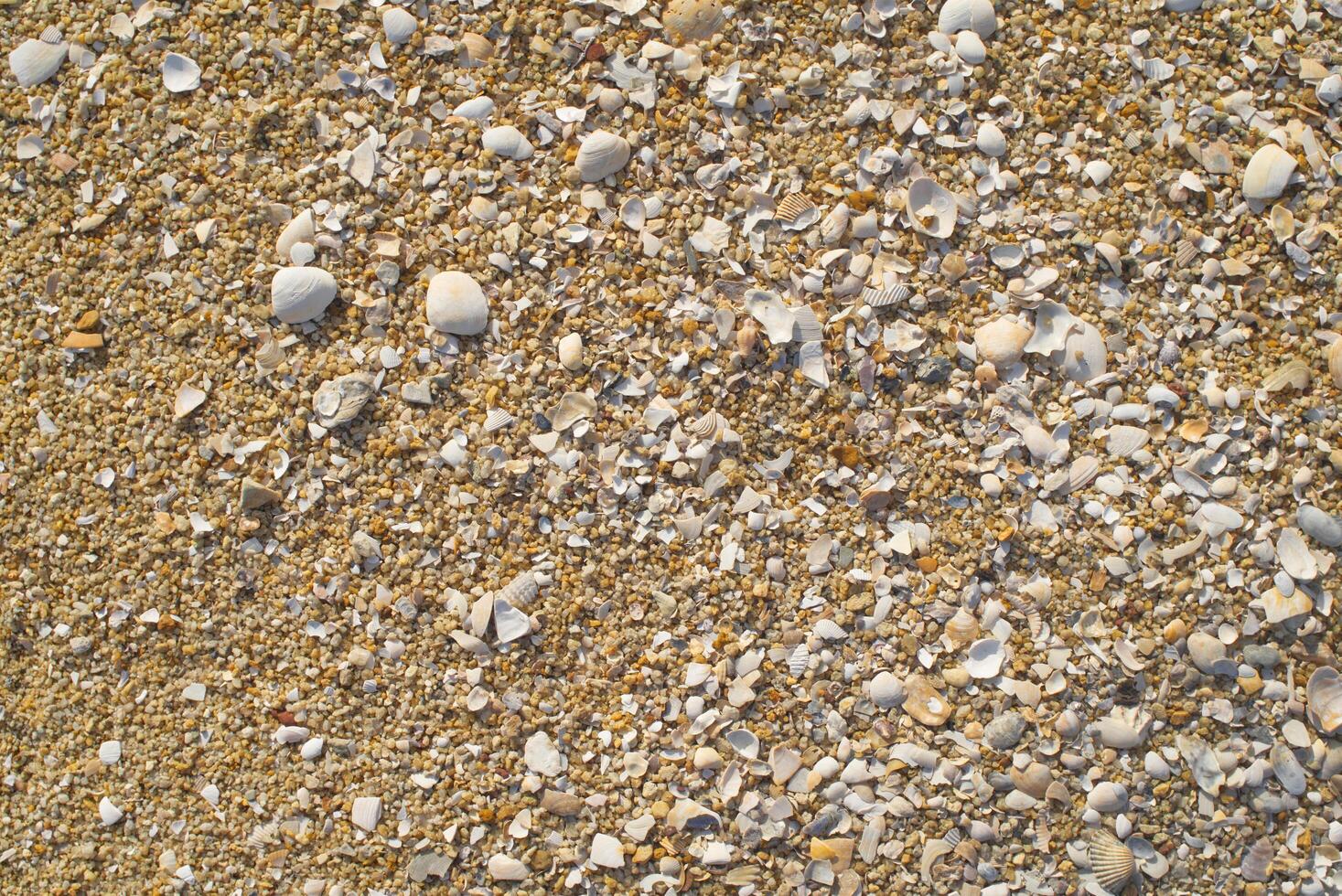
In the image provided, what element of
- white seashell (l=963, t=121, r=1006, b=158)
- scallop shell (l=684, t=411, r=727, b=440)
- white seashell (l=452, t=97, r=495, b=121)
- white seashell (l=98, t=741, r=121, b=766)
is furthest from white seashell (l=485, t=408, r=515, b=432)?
white seashell (l=963, t=121, r=1006, b=158)

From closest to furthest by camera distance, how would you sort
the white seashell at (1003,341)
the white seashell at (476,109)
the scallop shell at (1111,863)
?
the scallop shell at (1111,863), the white seashell at (1003,341), the white seashell at (476,109)

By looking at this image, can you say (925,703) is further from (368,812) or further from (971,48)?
(971,48)

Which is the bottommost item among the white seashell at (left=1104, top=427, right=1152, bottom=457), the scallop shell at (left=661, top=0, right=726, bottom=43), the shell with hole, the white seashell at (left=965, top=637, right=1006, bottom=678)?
the white seashell at (left=965, top=637, right=1006, bottom=678)

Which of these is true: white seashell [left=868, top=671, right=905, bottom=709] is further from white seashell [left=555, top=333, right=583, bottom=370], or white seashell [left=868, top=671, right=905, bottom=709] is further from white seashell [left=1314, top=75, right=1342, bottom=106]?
white seashell [left=1314, top=75, right=1342, bottom=106]

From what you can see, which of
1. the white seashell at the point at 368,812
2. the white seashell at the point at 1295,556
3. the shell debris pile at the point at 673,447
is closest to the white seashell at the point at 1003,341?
the shell debris pile at the point at 673,447

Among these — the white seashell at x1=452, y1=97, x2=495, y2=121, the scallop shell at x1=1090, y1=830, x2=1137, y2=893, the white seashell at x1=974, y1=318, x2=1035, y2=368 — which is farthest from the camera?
the white seashell at x1=452, y1=97, x2=495, y2=121

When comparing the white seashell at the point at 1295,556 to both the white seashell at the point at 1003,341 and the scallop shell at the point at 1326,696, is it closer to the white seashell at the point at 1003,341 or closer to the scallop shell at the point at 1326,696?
the scallop shell at the point at 1326,696

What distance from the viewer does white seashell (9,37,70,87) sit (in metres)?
2.10

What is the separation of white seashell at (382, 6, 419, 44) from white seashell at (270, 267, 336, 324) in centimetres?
54

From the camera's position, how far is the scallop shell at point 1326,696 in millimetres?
1855

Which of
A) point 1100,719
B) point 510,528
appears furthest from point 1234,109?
point 510,528

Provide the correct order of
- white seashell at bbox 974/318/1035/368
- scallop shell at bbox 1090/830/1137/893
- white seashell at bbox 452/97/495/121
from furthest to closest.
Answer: white seashell at bbox 452/97/495/121, white seashell at bbox 974/318/1035/368, scallop shell at bbox 1090/830/1137/893

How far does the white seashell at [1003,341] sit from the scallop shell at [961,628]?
1.66ft

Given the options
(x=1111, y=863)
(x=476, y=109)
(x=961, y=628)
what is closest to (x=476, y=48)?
(x=476, y=109)
